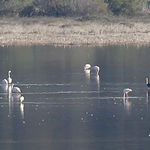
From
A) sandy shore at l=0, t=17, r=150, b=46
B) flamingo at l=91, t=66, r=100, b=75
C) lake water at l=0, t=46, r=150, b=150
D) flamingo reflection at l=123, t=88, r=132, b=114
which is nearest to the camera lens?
lake water at l=0, t=46, r=150, b=150

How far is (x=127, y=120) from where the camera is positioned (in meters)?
15.2

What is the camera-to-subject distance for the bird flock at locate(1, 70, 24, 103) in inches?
722

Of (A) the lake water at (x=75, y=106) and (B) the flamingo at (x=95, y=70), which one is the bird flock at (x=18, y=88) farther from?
(A) the lake water at (x=75, y=106)

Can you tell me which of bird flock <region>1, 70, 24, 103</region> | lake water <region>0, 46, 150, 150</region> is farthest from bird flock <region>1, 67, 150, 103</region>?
lake water <region>0, 46, 150, 150</region>

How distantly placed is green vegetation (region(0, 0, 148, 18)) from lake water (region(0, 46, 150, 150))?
82.3 feet

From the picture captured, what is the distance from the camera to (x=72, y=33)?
1523 inches

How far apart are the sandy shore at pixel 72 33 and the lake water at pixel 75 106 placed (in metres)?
6.84

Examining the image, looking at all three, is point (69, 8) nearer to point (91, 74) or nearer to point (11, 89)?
point (91, 74)

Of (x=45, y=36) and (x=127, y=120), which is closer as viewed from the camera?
(x=127, y=120)

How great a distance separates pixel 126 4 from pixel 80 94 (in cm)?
3617

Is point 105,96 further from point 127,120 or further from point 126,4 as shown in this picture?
point 126,4

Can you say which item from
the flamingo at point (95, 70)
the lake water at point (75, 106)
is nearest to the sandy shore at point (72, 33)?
the lake water at point (75, 106)

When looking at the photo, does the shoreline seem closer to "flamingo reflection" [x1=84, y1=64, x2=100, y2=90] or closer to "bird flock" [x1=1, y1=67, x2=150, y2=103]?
"flamingo reflection" [x1=84, y1=64, x2=100, y2=90]

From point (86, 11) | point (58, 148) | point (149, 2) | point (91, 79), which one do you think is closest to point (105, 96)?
point (91, 79)
